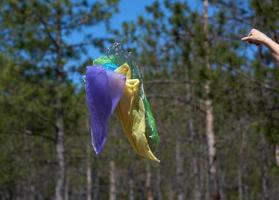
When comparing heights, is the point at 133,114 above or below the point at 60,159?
below

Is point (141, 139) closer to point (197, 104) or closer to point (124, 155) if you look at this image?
point (197, 104)

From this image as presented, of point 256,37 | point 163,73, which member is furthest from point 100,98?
point 163,73

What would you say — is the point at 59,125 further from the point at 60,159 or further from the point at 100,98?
the point at 100,98

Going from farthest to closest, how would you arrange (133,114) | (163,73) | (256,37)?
(163,73)
(133,114)
(256,37)

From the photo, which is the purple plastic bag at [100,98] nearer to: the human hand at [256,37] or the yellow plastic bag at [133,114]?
the yellow plastic bag at [133,114]

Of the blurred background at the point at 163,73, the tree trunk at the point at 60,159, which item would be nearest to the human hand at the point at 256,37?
the blurred background at the point at 163,73

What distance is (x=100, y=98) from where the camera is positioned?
8.99 ft

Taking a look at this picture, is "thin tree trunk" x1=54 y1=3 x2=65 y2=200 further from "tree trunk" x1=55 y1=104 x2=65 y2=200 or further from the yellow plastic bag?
the yellow plastic bag

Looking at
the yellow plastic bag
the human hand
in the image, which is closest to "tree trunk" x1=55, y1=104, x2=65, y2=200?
the yellow plastic bag

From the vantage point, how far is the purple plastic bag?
2.73 m

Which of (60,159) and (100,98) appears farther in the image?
(60,159)

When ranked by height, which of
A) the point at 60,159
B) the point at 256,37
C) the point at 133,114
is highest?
the point at 60,159

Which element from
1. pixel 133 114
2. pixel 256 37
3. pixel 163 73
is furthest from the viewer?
pixel 163 73

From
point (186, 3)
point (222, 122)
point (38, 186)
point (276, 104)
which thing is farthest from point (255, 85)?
point (38, 186)
